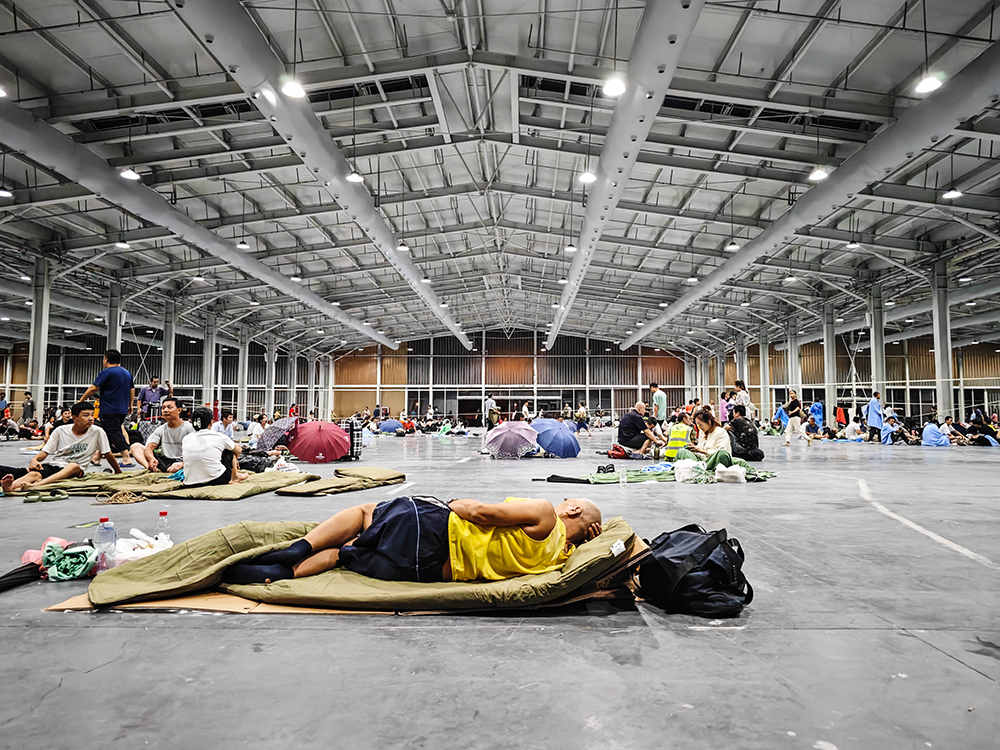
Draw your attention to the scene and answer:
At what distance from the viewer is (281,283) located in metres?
23.9

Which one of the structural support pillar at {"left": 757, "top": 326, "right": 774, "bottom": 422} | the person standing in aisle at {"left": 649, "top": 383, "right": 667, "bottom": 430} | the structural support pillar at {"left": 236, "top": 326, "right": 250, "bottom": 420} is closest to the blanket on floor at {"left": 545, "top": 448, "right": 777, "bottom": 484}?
the person standing in aisle at {"left": 649, "top": 383, "right": 667, "bottom": 430}

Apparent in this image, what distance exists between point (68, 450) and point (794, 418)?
26.6m

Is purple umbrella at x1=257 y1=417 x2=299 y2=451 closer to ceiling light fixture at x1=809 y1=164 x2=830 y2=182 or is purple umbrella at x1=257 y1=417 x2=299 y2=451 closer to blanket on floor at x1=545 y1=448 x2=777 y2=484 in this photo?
blanket on floor at x1=545 y1=448 x2=777 y2=484

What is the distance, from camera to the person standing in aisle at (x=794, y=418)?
2125cm

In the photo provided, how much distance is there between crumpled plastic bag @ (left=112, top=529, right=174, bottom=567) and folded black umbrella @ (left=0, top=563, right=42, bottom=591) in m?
0.44

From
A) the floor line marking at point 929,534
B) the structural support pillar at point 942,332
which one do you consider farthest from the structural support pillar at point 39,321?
the structural support pillar at point 942,332

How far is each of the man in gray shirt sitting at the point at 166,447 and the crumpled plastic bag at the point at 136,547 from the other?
5.56 m

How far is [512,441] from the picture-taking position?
15.8 meters

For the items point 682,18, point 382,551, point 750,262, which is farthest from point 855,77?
point 382,551

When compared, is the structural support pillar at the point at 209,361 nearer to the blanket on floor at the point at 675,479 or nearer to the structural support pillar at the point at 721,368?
the blanket on floor at the point at 675,479

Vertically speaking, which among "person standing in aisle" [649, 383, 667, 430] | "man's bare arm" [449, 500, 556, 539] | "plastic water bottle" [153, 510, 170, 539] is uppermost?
"person standing in aisle" [649, 383, 667, 430]

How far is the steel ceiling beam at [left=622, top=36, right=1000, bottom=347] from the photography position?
28.8 feet

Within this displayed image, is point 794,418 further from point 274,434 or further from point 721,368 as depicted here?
point 274,434

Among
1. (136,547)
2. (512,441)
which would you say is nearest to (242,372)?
(512,441)
